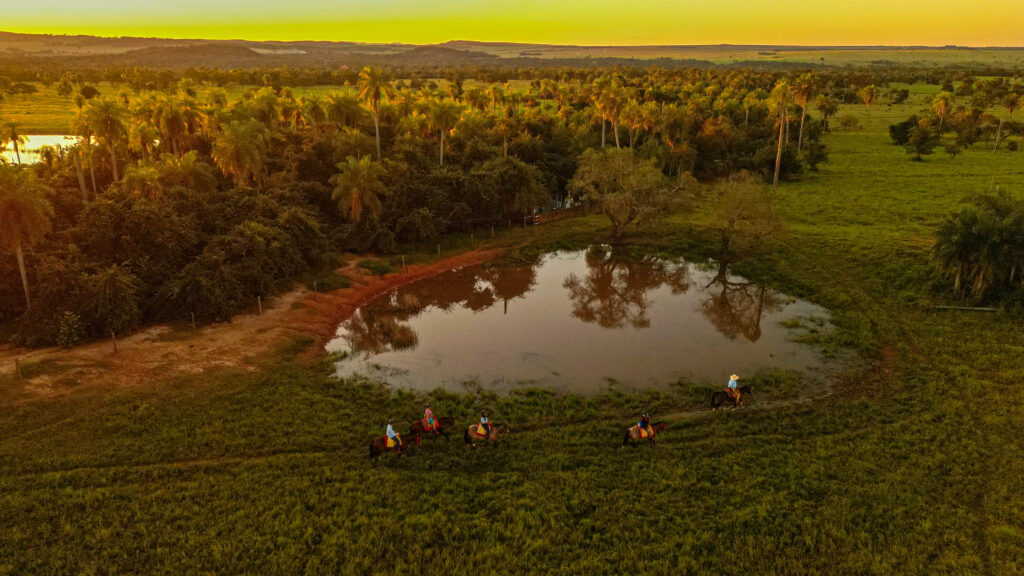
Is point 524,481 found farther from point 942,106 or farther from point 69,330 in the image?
point 942,106

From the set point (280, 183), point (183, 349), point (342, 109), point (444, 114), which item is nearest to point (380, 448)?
point (183, 349)

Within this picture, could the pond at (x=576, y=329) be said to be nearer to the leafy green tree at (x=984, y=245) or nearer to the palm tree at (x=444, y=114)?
the leafy green tree at (x=984, y=245)

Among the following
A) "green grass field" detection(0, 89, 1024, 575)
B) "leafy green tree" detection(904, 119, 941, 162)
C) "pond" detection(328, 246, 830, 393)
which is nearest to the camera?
"green grass field" detection(0, 89, 1024, 575)

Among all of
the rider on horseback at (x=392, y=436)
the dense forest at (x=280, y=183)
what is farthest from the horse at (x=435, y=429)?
the dense forest at (x=280, y=183)

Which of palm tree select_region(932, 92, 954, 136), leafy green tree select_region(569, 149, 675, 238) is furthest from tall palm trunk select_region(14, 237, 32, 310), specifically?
palm tree select_region(932, 92, 954, 136)

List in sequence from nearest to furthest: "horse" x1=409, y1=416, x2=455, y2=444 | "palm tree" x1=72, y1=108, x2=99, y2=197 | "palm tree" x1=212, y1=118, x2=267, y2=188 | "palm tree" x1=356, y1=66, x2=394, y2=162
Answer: "horse" x1=409, y1=416, x2=455, y2=444
"palm tree" x1=72, y1=108, x2=99, y2=197
"palm tree" x1=212, y1=118, x2=267, y2=188
"palm tree" x1=356, y1=66, x2=394, y2=162

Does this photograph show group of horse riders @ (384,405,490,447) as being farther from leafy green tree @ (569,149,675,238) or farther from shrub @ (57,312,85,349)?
leafy green tree @ (569,149,675,238)
